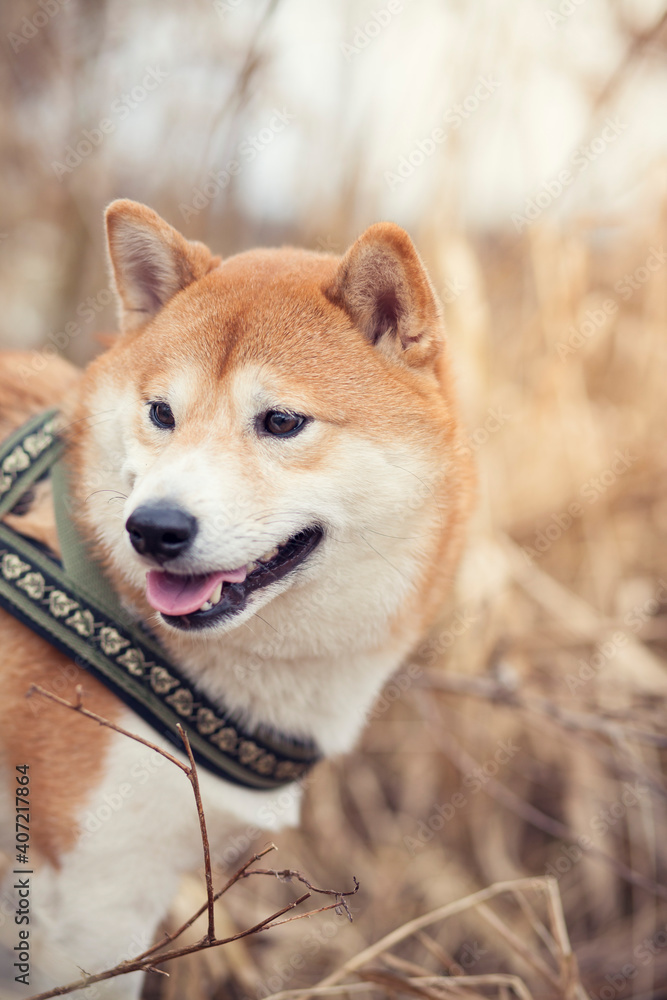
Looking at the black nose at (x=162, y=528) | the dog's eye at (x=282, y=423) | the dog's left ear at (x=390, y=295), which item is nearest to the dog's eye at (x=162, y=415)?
the dog's eye at (x=282, y=423)

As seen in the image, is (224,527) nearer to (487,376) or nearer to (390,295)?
(390,295)

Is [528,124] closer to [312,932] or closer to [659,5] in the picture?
[659,5]

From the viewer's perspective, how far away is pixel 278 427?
4.75 ft

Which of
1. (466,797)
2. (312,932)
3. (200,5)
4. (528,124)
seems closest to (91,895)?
(312,932)

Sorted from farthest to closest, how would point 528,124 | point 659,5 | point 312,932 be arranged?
point 528,124
point 659,5
point 312,932

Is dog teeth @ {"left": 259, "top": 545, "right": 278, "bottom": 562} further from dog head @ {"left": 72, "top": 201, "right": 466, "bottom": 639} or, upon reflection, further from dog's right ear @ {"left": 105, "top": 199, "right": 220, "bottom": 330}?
dog's right ear @ {"left": 105, "top": 199, "right": 220, "bottom": 330}

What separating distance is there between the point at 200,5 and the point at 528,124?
5.14 ft

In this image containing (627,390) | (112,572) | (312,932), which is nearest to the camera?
(112,572)

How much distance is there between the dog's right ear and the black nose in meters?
0.66

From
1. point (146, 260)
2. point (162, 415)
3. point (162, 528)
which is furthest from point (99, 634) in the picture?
point (146, 260)

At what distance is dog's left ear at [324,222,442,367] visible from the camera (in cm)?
142

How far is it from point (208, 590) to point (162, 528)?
0.62ft

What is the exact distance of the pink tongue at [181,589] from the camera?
4.33ft

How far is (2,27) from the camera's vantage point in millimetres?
3135
